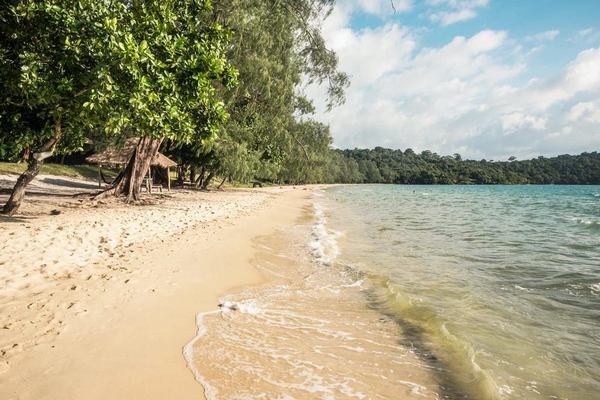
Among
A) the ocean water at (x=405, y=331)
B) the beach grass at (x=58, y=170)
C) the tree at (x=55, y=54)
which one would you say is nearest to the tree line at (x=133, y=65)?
the tree at (x=55, y=54)

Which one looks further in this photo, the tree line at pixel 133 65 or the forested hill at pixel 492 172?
the forested hill at pixel 492 172

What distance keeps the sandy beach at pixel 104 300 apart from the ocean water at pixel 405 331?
0.46 metres

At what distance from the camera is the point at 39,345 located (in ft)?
13.0

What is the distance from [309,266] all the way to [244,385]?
5247 millimetres

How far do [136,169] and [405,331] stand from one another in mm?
15841

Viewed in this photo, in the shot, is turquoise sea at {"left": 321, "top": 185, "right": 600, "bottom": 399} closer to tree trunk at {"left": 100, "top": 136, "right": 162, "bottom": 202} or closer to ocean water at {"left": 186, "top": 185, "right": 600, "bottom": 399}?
ocean water at {"left": 186, "top": 185, "right": 600, "bottom": 399}

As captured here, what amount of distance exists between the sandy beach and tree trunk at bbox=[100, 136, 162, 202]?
6.26 m

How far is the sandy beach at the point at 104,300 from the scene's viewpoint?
3435 millimetres

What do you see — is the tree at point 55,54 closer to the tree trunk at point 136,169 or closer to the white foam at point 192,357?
the white foam at point 192,357

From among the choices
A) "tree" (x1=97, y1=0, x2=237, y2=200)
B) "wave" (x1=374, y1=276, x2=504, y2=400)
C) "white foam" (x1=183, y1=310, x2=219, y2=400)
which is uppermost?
"tree" (x1=97, y1=0, x2=237, y2=200)

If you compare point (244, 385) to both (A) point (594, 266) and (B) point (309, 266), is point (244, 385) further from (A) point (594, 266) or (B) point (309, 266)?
(A) point (594, 266)

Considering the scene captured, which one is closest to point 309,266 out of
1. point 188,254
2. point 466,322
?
point 188,254

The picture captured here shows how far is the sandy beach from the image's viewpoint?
3.43 m

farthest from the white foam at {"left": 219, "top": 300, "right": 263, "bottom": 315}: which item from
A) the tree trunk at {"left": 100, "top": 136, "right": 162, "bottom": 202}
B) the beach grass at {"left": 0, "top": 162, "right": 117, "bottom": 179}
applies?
the beach grass at {"left": 0, "top": 162, "right": 117, "bottom": 179}
